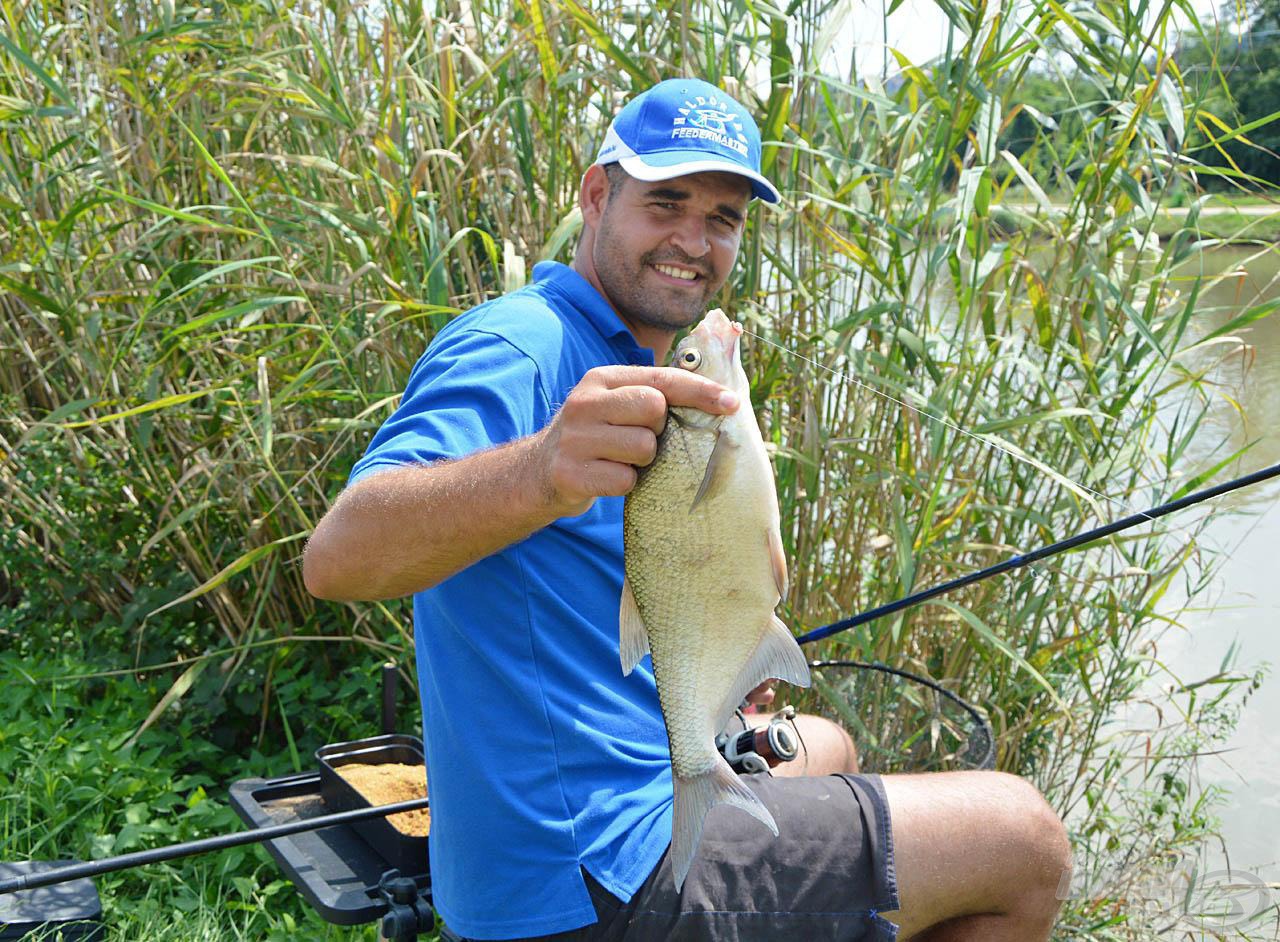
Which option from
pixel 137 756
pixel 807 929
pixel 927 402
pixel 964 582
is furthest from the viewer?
pixel 137 756

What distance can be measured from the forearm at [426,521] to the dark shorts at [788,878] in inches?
24.5

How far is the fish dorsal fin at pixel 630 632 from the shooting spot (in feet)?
5.38

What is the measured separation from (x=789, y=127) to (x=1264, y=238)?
135cm

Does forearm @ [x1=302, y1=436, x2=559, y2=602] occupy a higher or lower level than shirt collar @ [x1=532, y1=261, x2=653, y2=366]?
lower

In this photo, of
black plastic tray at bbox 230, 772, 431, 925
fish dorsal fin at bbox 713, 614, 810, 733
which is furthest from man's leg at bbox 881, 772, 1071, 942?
black plastic tray at bbox 230, 772, 431, 925

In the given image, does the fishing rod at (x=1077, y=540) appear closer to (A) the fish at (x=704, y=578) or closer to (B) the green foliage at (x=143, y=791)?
(A) the fish at (x=704, y=578)

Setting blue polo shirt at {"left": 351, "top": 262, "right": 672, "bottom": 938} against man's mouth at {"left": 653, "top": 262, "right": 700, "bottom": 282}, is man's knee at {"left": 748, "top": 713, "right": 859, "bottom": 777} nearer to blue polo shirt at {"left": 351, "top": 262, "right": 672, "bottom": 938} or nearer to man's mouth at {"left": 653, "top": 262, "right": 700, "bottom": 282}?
blue polo shirt at {"left": 351, "top": 262, "right": 672, "bottom": 938}

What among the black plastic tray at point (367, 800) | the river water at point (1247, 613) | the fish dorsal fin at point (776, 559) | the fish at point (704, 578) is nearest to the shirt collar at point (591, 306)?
the fish at point (704, 578)

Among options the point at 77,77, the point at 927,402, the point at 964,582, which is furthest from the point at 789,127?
the point at 77,77

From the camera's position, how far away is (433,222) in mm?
2914

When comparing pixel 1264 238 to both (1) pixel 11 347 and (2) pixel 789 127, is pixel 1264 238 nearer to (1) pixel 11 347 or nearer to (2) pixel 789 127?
(2) pixel 789 127

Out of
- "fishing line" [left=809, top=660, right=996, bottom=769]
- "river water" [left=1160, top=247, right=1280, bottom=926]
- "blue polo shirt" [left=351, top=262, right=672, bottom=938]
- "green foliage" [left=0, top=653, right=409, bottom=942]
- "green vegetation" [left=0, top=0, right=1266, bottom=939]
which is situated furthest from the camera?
"river water" [left=1160, top=247, right=1280, bottom=926]

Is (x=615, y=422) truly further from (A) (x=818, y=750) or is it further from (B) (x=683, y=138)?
(A) (x=818, y=750)

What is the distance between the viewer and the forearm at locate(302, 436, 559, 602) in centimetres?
159
